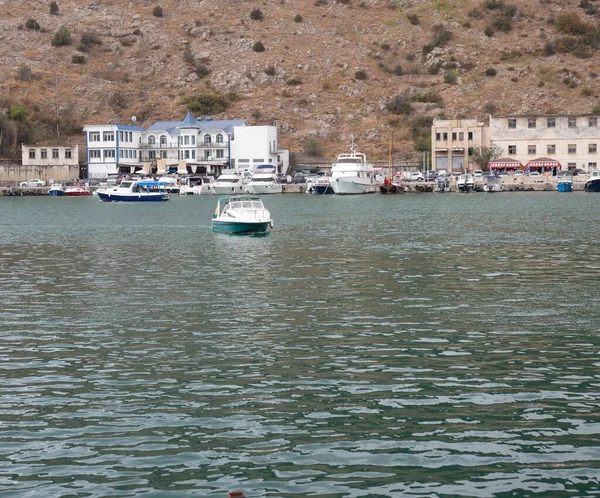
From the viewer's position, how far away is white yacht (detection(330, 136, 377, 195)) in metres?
119

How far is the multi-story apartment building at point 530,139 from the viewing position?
131m

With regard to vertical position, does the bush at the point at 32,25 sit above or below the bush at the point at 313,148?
above

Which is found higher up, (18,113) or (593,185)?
(18,113)

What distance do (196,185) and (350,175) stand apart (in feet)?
80.7

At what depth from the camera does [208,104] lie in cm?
15438

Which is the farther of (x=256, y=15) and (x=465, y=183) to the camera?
(x=256, y=15)

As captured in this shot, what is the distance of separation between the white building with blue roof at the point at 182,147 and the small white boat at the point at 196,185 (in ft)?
28.6

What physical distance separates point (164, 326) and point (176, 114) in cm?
13145

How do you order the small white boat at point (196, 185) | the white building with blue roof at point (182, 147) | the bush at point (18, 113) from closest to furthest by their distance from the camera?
the small white boat at point (196, 185), the white building with blue roof at point (182, 147), the bush at point (18, 113)

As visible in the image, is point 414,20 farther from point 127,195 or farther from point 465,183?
point 127,195

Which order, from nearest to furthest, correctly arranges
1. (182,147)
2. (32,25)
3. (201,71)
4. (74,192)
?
(74,192) < (182,147) < (201,71) < (32,25)

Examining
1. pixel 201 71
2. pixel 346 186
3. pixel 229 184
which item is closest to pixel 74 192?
pixel 229 184

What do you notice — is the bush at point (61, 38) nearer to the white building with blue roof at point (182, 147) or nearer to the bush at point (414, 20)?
the white building with blue roof at point (182, 147)

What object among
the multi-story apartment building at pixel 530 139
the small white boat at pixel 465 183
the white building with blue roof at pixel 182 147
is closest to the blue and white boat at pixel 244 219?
the small white boat at pixel 465 183
